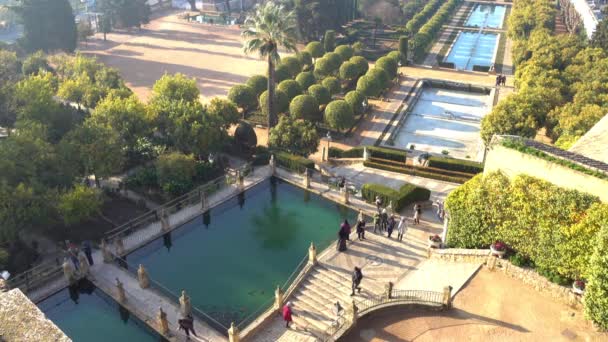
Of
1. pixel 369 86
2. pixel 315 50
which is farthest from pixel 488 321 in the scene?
pixel 315 50

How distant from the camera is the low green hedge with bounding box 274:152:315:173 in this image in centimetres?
3459

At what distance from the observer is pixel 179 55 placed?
67.9m

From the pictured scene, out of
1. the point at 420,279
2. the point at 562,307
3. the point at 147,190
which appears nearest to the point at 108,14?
the point at 147,190

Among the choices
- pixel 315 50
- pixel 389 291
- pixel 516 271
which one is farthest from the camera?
pixel 315 50

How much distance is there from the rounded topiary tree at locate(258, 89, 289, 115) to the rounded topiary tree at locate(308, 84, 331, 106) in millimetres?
2558

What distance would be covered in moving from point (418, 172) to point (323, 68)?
2281 cm

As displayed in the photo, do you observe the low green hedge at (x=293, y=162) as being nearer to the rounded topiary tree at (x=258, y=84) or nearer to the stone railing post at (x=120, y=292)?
the rounded topiary tree at (x=258, y=84)

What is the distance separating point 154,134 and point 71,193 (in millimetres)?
13355

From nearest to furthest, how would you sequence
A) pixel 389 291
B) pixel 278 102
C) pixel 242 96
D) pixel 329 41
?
pixel 389 291 → pixel 278 102 → pixel 242 96 → pixel 329 41

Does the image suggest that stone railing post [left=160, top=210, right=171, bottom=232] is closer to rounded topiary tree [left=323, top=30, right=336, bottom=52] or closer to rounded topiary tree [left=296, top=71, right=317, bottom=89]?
rounded topiary tree [left=296, top=71, right=317, bottom=89]

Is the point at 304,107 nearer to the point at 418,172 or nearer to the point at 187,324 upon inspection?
the point at 418,172

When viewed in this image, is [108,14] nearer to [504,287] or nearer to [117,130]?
[117,130]

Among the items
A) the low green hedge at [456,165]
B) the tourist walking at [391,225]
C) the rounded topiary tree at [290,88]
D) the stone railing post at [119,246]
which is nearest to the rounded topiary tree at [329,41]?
the rounded topiary tree at [290,88]

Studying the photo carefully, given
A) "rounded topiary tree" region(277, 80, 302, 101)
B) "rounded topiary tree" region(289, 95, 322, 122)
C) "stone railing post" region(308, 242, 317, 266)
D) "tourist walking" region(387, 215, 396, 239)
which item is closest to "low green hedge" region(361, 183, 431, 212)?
"tourist walking" region(387, 215, 396, 239)
